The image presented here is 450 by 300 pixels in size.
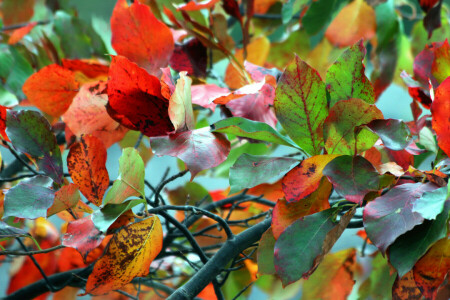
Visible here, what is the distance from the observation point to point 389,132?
0.53 feet

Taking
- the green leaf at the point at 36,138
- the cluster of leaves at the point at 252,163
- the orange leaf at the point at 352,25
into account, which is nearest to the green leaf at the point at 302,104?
the cluster of leaves at the point at 252,163

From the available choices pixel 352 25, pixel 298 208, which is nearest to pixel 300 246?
pixel 298 208

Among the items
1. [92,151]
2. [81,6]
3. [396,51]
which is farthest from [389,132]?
[81,6]

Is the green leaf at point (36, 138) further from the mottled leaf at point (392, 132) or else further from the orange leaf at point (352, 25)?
the orange leaf at point (352, 25)

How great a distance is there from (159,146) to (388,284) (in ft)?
0.59

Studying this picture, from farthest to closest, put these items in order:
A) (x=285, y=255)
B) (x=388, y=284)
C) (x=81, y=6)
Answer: (x=81, y=6) < (x=388, y=284) < (x=285, y=255)

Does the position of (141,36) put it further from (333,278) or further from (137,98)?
(333,278)

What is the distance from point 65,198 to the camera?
18cm

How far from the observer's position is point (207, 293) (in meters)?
0.34

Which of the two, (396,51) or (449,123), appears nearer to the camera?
(449,123)

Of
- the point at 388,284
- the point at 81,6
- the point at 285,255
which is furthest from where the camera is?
the point at 81,6

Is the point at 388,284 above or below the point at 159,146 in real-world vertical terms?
below

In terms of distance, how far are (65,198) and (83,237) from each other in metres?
0.02

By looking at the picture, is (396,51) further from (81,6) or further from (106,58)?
(81,6)
